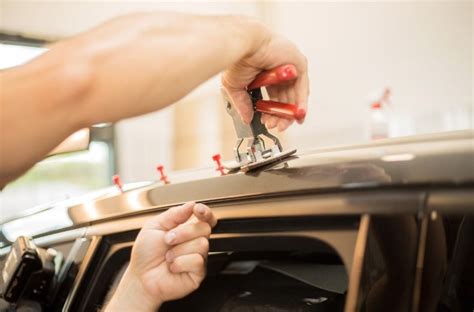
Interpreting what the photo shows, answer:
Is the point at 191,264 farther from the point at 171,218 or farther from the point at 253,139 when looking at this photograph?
the point at 253,139

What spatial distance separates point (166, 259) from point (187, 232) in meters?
0.12

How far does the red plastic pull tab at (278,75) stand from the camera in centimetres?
65

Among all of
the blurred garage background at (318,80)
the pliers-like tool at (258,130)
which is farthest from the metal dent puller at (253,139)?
the blurred garage background at (318,80)

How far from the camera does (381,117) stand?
2.72 meters

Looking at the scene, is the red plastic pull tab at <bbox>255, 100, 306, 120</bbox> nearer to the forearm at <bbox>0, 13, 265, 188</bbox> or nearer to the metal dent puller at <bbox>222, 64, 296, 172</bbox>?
the metal dent puller at <bbox>222, 64, 296, 172</bbox>

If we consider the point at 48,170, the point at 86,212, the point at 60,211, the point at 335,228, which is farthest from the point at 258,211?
the point at 48,170

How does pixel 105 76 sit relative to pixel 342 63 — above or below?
below

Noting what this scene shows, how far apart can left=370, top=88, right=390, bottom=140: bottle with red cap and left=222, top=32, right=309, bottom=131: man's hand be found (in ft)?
6.09

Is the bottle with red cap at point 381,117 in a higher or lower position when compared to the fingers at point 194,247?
higher

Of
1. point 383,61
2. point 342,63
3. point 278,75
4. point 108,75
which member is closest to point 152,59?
point 108,75

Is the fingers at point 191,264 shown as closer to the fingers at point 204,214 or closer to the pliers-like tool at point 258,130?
the fingers at point 204,214

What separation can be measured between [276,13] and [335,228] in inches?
130

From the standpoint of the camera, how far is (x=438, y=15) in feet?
9.22

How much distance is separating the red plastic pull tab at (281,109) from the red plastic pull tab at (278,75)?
0.13ft
